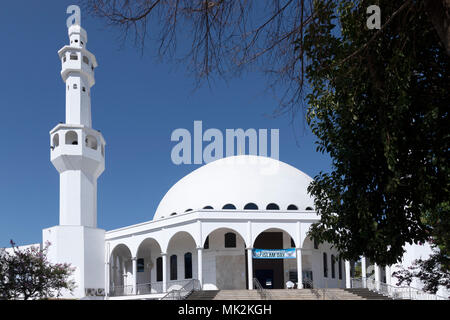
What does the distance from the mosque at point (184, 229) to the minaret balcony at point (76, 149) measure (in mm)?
64

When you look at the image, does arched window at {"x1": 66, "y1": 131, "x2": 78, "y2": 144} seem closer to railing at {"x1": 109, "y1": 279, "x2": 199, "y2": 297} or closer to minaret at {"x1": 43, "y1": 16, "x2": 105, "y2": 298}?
minaret at {"x1": 43, "y1": 16, "x2": 105, "y2": 298}

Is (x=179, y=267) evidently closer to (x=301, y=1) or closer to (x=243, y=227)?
(x=243, y=227)

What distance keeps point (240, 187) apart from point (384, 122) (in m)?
27.2

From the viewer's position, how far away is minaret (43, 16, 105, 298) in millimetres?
30688

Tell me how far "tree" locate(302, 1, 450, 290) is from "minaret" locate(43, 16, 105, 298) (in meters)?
24.7

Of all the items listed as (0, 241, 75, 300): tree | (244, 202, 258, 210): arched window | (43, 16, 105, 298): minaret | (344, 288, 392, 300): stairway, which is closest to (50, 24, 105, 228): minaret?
(43, 16, 105, 298): minaret

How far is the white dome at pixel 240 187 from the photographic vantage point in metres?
33.1

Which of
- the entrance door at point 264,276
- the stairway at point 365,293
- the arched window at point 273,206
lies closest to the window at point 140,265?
the entrance door at point 264,276

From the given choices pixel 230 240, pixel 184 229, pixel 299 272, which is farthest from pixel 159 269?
pixel 299 272

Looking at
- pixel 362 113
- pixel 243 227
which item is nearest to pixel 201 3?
pixel 362 113

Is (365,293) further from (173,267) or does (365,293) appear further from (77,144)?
(77,144)

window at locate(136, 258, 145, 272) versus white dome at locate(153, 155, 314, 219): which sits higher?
white dome at locate(153, 155, 314, 219)

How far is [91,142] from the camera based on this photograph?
35312mm
